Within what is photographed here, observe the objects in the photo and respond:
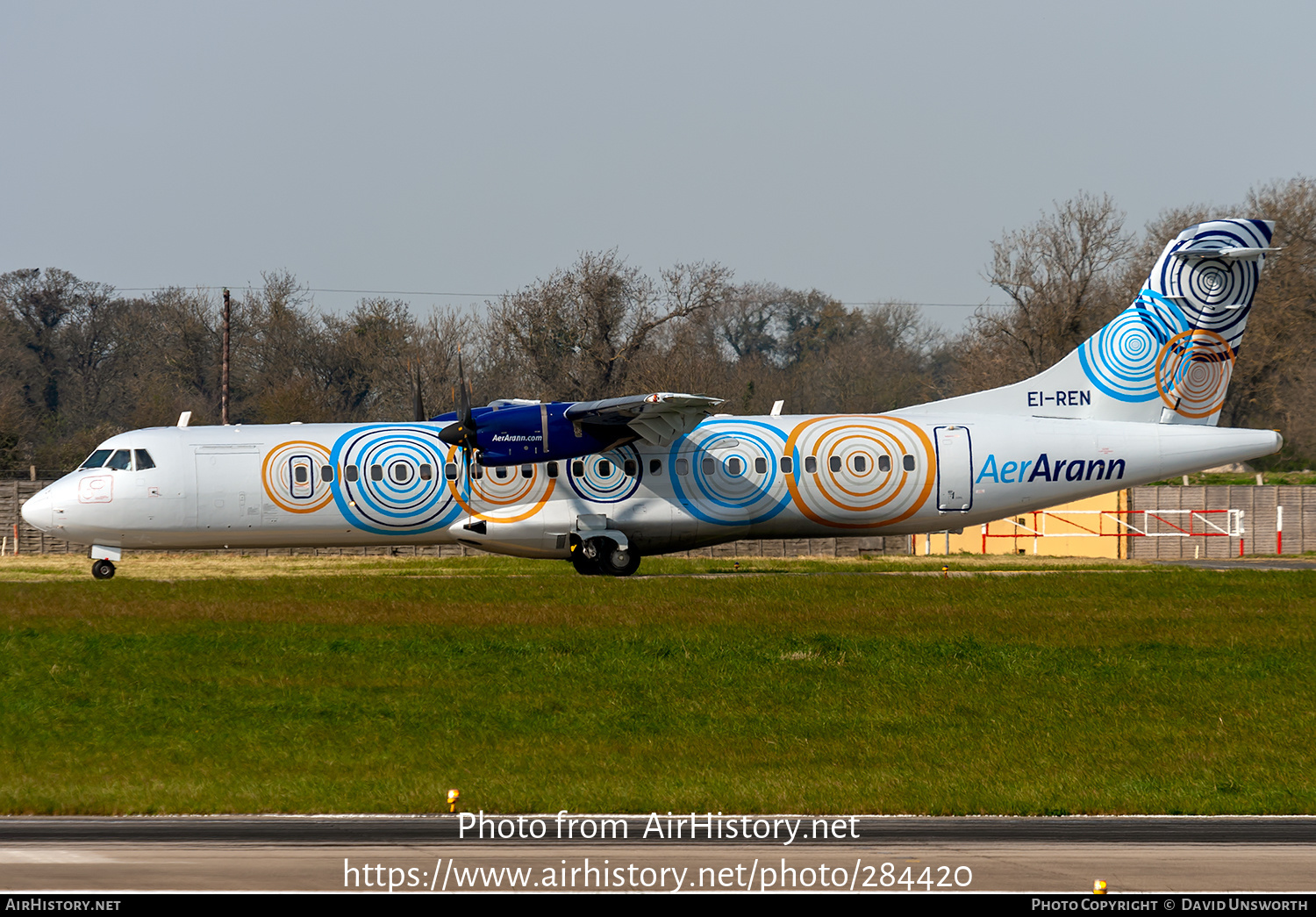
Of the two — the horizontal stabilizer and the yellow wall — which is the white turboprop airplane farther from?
the yellow wall

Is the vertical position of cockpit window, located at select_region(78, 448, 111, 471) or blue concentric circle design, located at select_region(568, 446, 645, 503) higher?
cockpit window, located at select_region(78, 448, 111, 471)

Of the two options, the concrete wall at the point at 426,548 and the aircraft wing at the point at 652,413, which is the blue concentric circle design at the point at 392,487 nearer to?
the aircraft wing at the point at 652,413

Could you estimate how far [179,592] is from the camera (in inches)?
967

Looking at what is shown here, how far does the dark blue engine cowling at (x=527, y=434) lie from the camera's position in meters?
26.8

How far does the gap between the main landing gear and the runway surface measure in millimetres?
17629

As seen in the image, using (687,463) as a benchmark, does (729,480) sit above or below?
below

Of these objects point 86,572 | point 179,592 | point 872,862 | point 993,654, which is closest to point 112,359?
point 86,572

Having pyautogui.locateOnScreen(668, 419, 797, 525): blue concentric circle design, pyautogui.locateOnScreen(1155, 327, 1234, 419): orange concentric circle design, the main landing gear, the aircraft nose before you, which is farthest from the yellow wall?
the aircraft nose

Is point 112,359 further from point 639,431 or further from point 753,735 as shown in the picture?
point 753,735

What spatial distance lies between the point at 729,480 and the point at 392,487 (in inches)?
285

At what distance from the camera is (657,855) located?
9008 mm

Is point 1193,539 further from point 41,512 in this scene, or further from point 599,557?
point 41,512

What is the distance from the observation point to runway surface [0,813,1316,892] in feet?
27.0

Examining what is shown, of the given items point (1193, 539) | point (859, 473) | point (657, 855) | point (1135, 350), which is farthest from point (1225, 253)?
point (657, 855)
